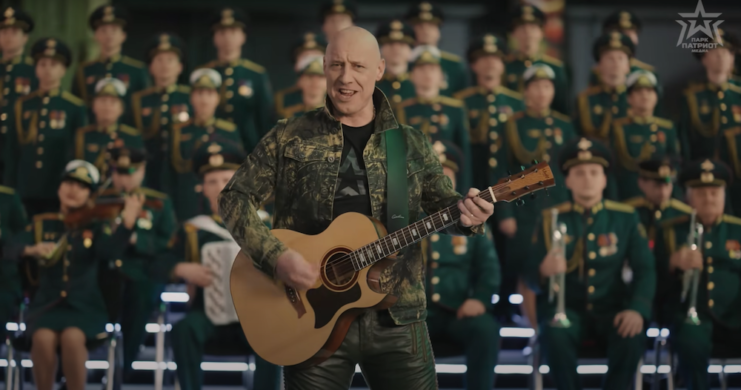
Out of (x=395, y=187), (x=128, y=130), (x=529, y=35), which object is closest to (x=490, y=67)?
(x=529, y=35)

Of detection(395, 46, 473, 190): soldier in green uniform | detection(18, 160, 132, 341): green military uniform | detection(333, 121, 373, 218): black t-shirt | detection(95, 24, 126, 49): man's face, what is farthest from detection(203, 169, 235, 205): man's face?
detection(333, 121, 373, 218): black t-shirt

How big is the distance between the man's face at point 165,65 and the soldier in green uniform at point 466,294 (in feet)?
7.57

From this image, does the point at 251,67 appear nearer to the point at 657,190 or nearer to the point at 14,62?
the point at 14,62

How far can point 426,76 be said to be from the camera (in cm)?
564

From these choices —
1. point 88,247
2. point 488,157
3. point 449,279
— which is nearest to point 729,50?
point 488,157

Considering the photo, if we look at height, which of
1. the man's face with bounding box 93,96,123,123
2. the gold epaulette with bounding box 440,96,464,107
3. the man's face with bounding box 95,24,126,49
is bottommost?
the gold epaulette with bounding box 440,96,464,107

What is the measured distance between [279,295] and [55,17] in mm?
6472

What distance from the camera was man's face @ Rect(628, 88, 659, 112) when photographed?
220 inches

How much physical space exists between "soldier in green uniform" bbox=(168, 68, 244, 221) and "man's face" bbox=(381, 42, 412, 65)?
1209 millimetres

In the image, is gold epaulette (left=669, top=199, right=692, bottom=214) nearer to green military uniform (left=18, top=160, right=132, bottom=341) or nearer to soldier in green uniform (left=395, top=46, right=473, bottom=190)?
soldier in green uniform (left=395, top=46, right=473, bottom=190)

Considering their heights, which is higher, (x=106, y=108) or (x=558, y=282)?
(x=106, y=108)

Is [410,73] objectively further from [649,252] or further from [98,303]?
[98,303]

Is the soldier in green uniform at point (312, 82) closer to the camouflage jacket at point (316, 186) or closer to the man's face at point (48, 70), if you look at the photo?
the man's face at point (48, 70)
